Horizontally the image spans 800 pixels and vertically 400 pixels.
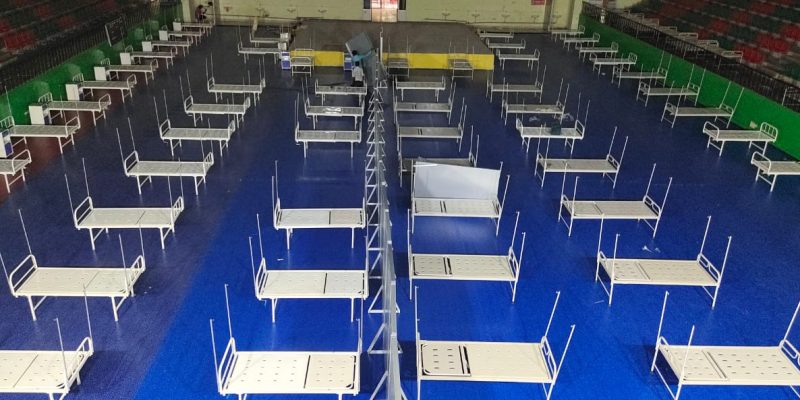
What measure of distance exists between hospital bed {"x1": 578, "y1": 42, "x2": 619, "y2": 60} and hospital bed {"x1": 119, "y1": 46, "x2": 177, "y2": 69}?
1490 centimetres

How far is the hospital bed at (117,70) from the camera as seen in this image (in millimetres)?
17125

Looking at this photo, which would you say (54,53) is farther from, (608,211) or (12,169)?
(608,211)

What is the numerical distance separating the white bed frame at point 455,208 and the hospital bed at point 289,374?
362 cm

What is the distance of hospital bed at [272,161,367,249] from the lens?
8938 mm

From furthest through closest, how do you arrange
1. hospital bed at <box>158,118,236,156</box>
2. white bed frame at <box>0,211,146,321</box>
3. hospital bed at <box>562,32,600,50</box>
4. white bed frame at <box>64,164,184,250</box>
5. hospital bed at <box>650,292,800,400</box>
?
hospital bed at <box>562,32,600,50</box> < hospital bed at <box>158,118,236,156</box> < white bed frame at <box>64,164,184,250</box> < white bed frame at <box>0,211,146,321</box> < hospital bed at <box>650,292,800,400</box>

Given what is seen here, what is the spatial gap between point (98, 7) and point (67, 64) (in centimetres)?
917

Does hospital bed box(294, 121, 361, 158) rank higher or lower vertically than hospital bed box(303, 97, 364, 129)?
lower

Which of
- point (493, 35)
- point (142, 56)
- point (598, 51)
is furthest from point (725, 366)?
point (493, 35)

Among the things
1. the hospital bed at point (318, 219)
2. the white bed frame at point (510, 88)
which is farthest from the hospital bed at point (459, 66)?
the hospital bed at point (318, 219)

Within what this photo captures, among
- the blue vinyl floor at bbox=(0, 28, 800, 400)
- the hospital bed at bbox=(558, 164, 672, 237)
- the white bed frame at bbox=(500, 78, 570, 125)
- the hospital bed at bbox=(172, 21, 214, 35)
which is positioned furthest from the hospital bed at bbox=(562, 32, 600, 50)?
the hospital bed at bbox=(558, 164, 672, 237)

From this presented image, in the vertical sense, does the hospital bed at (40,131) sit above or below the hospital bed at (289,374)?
above

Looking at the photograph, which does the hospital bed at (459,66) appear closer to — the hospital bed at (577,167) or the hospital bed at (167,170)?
the hospital bed at (577,167)

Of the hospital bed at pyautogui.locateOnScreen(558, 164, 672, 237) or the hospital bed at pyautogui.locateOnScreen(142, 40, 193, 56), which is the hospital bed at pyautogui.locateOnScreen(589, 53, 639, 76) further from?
the hospital bed at pyautogui.locateOnScreen(142, 40, 193, 56)

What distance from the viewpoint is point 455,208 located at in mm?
9680
